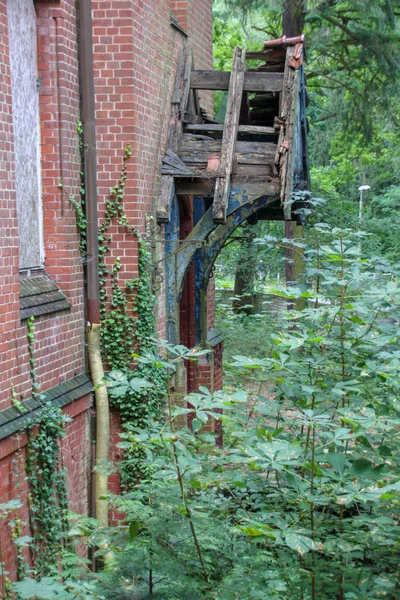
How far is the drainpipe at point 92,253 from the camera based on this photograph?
7.70 m

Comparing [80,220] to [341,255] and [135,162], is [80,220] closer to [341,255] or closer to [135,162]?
[135,162]

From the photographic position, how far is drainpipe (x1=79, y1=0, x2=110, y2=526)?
25.3ft

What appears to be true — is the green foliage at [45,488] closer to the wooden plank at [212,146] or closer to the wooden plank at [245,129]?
the wooden plank at [212,146]

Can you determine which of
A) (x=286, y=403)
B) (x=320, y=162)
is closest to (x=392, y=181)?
(x=320, y=162)

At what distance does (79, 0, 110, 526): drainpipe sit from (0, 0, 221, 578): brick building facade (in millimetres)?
83

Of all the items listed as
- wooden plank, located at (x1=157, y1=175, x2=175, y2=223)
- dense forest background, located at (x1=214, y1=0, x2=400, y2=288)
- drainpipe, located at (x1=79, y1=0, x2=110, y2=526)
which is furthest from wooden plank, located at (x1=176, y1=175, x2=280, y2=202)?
dense forest background, located at (x1=214, y1=0, x2=400, y2=288)

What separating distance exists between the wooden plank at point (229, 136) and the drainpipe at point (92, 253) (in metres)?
1.62

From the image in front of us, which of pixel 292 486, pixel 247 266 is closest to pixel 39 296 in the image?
pixel 292 486

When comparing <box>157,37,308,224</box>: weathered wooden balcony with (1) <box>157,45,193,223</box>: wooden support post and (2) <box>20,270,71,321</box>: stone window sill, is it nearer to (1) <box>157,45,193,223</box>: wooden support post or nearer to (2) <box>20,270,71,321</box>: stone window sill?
(1) <box>157,45,193,223</box>: wooden support post

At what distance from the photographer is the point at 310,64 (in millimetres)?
19125

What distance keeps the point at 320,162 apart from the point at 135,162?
17.8 m

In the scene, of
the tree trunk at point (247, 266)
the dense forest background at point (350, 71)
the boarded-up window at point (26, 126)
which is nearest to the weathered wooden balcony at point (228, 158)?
the boarded-up window at point (26, 126)

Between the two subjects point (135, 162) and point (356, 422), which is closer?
point (356, 422)

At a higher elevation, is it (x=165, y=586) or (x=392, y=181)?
(x=392, y=181)
